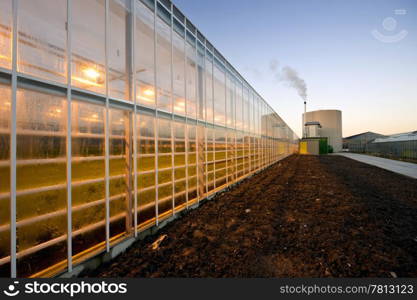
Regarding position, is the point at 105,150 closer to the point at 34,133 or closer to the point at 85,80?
the point at 34,133

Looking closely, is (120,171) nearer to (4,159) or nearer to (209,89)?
(4,159)

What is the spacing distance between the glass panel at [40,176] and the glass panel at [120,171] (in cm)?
74

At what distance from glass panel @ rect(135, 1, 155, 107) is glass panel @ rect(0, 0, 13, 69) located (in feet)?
5.60

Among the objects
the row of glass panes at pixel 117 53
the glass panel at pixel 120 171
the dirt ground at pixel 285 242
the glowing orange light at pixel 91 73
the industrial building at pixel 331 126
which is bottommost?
the dirt ground at pixel 285 242

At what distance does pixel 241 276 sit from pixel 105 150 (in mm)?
2724

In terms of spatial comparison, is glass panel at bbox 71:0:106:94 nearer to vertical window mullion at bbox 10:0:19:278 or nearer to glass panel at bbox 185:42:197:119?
vertical window mullion at bbox 10:0:19:278

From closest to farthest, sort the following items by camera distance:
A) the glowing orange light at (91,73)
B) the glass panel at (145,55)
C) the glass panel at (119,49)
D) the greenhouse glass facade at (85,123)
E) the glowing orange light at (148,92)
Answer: the greenhouse glass facade at (85,123) → the glowing orange light at (91,73) → the glass panel at (119,49) → the glass panel at (145,55) → the glowing orange light at (148,92)

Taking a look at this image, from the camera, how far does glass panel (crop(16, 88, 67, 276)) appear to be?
7.01ft

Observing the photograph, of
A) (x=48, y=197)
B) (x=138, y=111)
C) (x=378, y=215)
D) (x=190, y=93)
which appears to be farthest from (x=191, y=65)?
(x=378, y=215)

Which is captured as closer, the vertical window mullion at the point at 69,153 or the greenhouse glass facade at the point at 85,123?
the greenhouse glass facade at the point at 85,123

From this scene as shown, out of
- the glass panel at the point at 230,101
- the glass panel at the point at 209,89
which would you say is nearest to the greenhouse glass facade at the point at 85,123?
the glass panel at the point at 209,89

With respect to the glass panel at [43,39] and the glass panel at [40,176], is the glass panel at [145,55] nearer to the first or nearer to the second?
the glass panel at [43,39]

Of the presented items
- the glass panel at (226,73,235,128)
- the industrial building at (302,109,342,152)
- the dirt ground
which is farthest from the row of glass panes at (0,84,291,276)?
the industrial building at (302,109,342,152)

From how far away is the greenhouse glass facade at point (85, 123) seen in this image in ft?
6.82
